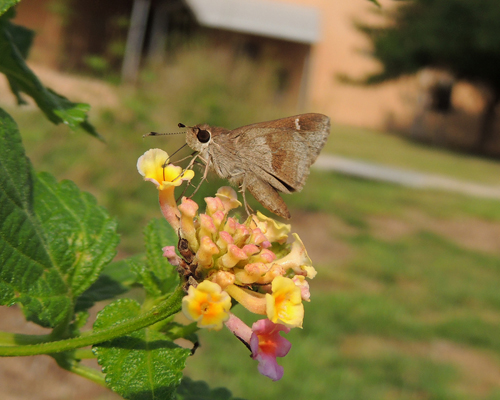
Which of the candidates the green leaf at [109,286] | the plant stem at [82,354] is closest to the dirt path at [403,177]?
the green leaf at [109,286]

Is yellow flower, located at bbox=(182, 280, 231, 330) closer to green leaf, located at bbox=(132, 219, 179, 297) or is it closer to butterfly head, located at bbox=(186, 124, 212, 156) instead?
green leaf, located at bbox=(132, 219, 179, 297)

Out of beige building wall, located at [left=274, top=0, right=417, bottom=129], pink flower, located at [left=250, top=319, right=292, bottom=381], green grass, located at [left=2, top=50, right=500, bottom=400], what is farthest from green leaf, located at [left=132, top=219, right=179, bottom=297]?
beige building wall, located at [left=274, top=0, right=417, bottom=129]

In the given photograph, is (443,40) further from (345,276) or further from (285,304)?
(285,304)

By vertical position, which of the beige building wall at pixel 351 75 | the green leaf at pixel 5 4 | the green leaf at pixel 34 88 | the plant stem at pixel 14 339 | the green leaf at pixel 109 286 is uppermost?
the beige building wall at pixel 351 75

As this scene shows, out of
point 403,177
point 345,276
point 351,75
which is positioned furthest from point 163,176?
point 351,75

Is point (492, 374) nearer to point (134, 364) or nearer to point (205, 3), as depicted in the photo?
point (134, 364)

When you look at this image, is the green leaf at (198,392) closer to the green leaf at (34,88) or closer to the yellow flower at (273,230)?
the yellow flower at (273,230)
